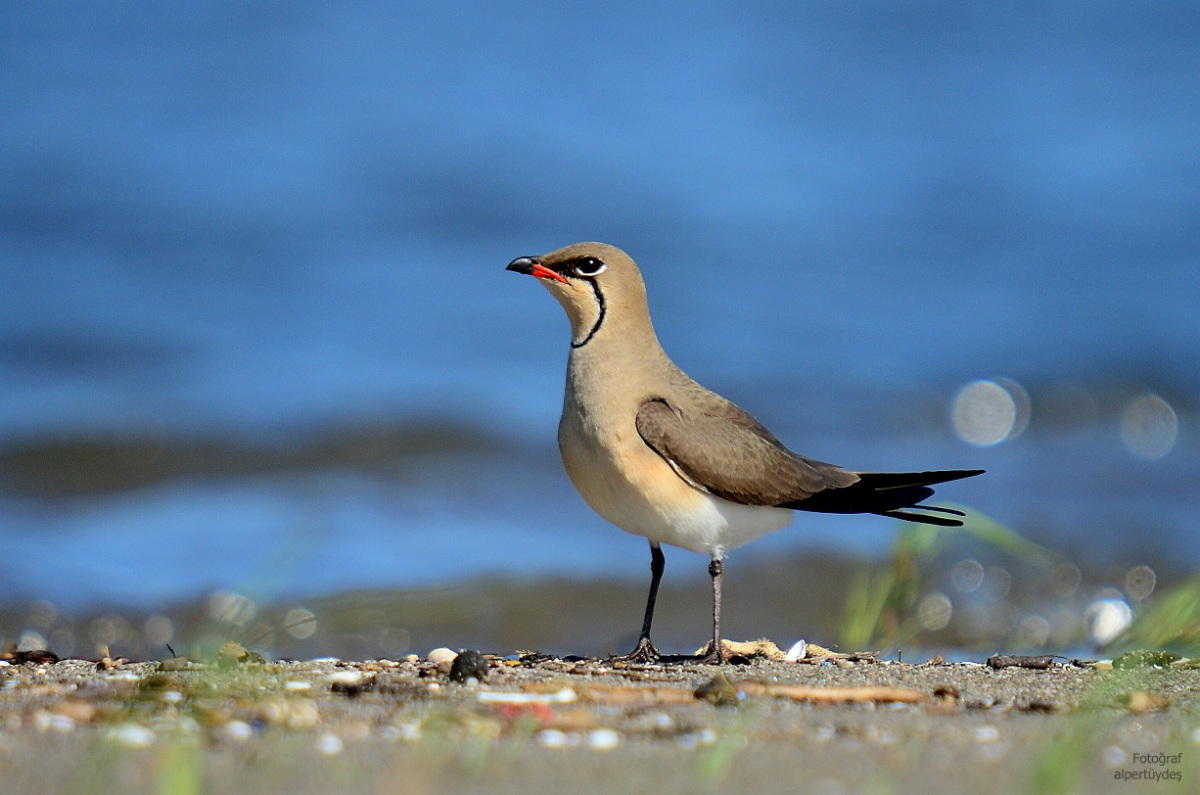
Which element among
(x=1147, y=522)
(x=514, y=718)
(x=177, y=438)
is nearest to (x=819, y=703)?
(x=514, y=718)

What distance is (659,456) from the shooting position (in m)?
5.01

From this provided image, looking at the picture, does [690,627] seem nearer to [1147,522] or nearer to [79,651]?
[79,651]

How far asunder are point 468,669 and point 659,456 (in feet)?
4.08

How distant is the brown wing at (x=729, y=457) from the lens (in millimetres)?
5016

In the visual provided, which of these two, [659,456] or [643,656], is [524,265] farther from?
[643,656]

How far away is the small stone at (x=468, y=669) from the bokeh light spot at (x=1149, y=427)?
981 cm

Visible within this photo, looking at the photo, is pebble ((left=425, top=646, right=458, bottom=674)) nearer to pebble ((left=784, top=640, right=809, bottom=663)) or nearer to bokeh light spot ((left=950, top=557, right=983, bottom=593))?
pebble ((left=784, top=640, right=809, bottom=663))

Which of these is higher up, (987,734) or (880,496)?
(880,496)

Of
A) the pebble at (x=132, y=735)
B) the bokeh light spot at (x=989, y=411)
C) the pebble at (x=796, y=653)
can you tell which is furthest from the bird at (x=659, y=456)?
the bokeh light spot at (x=989, y=411)

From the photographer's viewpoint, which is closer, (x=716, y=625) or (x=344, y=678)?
(x=344, y=678)

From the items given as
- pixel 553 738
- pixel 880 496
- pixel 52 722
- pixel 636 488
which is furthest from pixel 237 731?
pixel 880 496

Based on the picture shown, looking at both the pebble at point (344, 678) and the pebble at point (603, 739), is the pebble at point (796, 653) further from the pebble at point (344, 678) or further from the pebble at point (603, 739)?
the pebble at point (603, 739)

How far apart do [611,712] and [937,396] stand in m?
10.8

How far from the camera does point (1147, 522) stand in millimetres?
10539
